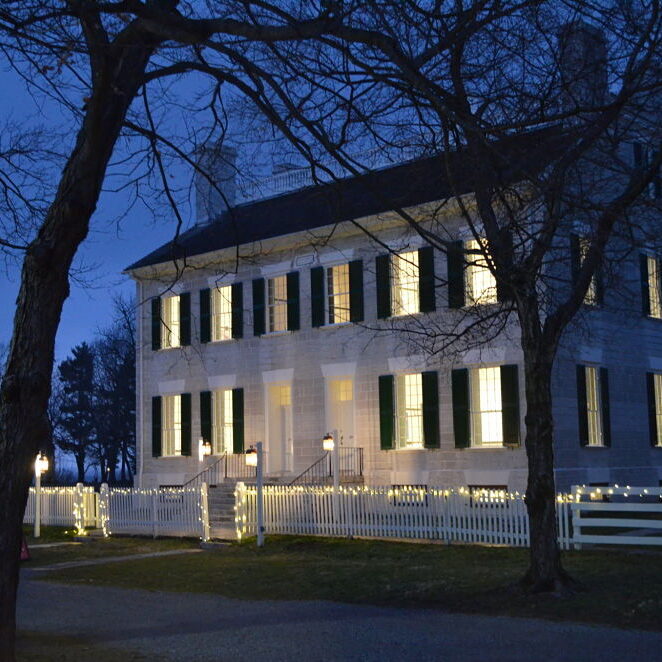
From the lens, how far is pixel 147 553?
63.0 feet

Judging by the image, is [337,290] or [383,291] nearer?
[383,291]

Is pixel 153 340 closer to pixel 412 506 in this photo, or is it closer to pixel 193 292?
pixel 193 292

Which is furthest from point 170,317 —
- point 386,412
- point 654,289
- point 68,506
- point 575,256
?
point 575,256

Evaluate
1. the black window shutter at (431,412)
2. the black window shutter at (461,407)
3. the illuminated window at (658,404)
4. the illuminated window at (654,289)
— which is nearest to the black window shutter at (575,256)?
the black window shutter at (461,407)

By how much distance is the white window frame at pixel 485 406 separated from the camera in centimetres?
2252

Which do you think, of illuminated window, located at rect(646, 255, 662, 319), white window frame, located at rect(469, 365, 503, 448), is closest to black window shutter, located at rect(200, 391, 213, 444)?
white window frame, located at rect(469, 365, 503, 448)

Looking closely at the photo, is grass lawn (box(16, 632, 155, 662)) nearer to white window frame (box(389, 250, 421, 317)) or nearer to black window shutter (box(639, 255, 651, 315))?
white window frame (box(389, 250, 421, 317))

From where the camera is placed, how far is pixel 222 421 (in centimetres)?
2809

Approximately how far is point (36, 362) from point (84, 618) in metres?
4.95

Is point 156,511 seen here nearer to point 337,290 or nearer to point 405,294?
point 337,290

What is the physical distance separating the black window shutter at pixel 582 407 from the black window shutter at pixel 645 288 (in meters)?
2.56

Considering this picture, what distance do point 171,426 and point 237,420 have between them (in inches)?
117

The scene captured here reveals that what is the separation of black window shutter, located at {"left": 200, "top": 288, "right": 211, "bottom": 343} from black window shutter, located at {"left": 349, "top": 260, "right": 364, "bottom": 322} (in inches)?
200

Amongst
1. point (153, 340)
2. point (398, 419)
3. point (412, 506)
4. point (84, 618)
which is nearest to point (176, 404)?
point (153, 340)
